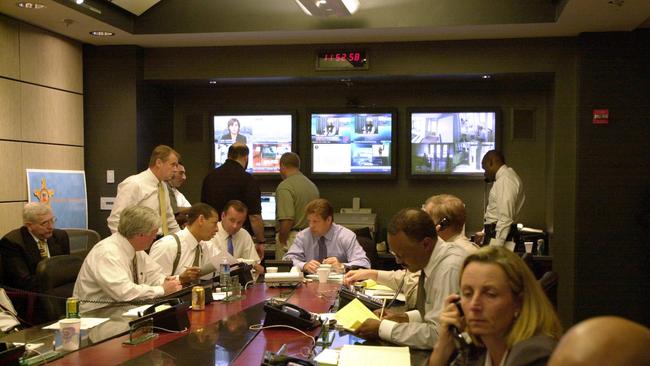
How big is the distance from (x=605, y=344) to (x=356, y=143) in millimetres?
5995

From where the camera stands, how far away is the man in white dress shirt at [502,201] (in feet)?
19.1

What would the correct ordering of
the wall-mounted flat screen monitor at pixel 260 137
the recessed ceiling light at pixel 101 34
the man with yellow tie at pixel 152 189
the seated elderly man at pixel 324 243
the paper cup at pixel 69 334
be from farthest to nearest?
the wall-mounted flat screen monitor at pixel 260 137 → the recessed ceiling light at pixel 101 34 → the man with yellow tie at pixel 152 189 → the seated elderly man at pixel 324 243 → the paper cup at pixel 69 334

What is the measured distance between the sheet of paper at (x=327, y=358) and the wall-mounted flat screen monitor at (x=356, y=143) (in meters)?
4.52

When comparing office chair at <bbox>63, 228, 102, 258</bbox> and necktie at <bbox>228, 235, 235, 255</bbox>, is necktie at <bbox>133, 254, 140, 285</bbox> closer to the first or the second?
necktie at <bbox>228, 235, 235, 255</bbox>

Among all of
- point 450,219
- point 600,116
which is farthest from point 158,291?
point 600,116

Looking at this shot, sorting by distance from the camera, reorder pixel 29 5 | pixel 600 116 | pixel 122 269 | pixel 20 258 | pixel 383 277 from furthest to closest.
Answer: pixel 600 116 → pixel 29 5 → pixel 20 258 → pixel 383 277 → pixel 122 269


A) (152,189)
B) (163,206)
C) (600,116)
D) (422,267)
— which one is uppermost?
(600,116)

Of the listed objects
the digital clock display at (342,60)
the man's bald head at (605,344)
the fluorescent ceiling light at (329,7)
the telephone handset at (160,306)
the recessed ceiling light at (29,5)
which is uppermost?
the fluorescent ceiling light at (329,7)

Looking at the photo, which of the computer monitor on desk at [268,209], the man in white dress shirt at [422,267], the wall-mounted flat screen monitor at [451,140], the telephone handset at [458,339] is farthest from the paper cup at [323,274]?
the wall-mounted flat screen monitor at [451,140]

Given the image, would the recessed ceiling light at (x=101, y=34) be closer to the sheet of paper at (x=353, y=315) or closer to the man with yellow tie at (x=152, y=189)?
the man with yellow tie at (x=152, y=189)

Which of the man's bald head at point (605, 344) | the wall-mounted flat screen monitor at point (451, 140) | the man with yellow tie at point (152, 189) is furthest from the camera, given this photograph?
the wall-mounted flat screen monitor at point (451, 140)

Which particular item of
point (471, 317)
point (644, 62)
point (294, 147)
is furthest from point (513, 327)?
point (294, 147)

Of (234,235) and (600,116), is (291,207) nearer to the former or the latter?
(234,235)

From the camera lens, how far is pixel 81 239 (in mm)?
5641
